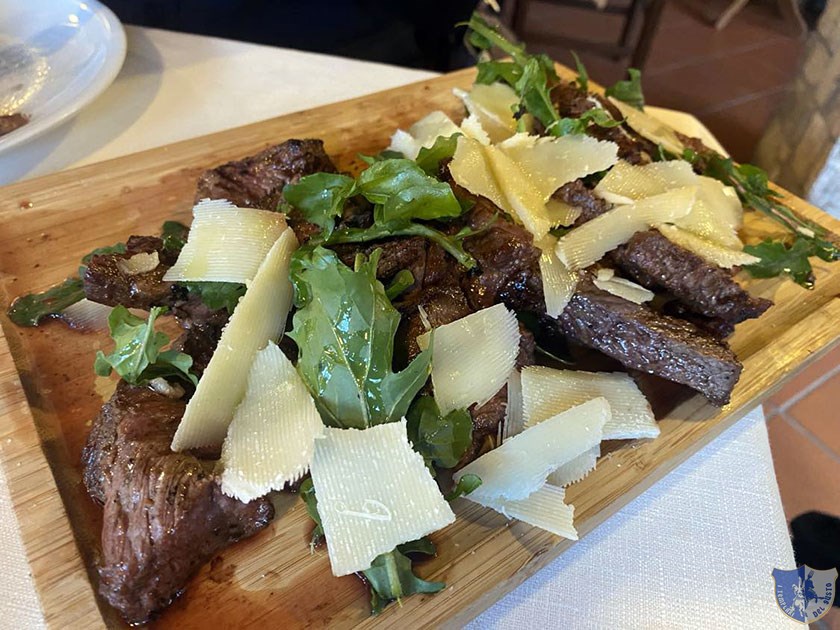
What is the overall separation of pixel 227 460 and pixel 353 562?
0.36 m

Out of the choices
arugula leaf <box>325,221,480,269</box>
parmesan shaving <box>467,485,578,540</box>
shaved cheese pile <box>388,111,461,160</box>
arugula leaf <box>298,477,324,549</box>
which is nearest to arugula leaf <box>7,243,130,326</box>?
arugula leaf <box>325,221,480,269</box>

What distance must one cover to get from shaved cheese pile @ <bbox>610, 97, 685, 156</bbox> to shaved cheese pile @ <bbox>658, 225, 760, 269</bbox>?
57 centimetres

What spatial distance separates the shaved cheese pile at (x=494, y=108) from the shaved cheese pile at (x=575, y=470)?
1.29 metres

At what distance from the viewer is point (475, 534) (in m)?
1.54

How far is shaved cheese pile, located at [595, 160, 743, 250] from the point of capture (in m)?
2.14

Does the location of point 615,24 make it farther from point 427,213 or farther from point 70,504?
point 70,504

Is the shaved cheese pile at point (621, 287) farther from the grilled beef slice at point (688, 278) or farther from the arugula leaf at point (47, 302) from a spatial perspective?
the arugula leaf at point (47, 302)

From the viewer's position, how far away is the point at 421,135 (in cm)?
244

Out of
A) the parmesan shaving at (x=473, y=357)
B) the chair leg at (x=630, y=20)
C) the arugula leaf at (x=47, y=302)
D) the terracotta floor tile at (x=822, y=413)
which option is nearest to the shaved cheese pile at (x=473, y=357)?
the parmesan shaving at (x=473, y=357)

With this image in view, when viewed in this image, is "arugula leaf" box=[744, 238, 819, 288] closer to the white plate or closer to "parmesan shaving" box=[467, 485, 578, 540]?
"parmesan shaving" box=[467, 485, 578, 540]

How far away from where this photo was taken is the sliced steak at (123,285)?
173 centimetres

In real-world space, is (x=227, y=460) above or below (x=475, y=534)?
above

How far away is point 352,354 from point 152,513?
54 centimetres

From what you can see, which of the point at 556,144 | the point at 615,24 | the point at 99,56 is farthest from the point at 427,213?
the point at 615,24
